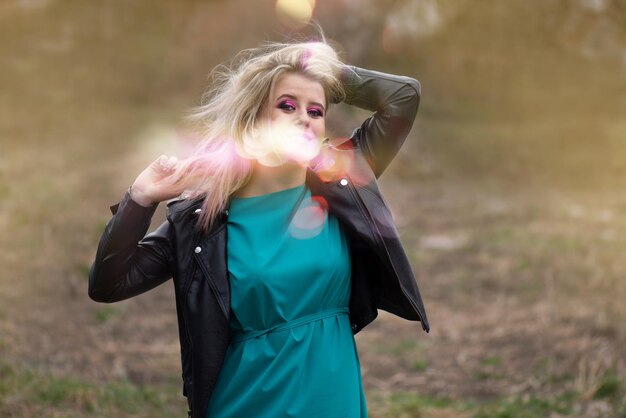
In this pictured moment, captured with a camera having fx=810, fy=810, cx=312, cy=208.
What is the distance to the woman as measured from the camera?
238cm

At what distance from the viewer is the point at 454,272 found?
9156mm

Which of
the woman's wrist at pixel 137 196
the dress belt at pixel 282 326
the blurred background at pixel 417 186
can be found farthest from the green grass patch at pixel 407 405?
the woman's wrist at pixel 137 196

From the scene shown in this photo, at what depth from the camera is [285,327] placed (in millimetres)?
2406

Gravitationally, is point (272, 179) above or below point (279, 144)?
below

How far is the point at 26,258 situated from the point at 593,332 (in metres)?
5.34

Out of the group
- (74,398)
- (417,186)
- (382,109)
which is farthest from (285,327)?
(417,186)

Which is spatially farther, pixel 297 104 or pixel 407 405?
pixel 407 405

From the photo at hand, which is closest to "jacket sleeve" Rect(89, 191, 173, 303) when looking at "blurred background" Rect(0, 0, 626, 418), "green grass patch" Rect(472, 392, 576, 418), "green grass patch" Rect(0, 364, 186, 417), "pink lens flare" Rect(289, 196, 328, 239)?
"pink lens flare" Rect(289, 196, 328, 239)

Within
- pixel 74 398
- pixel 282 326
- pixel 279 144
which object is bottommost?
pixel 74 398

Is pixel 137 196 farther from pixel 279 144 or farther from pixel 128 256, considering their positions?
pixel 279 144

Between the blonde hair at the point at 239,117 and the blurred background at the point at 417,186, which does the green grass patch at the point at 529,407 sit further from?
the blonde hair at the point at 239,117

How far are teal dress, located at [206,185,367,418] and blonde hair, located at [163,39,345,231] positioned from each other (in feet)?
0.38

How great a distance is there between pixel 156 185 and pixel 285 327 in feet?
1.85

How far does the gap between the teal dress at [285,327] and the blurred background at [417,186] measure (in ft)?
3.27
